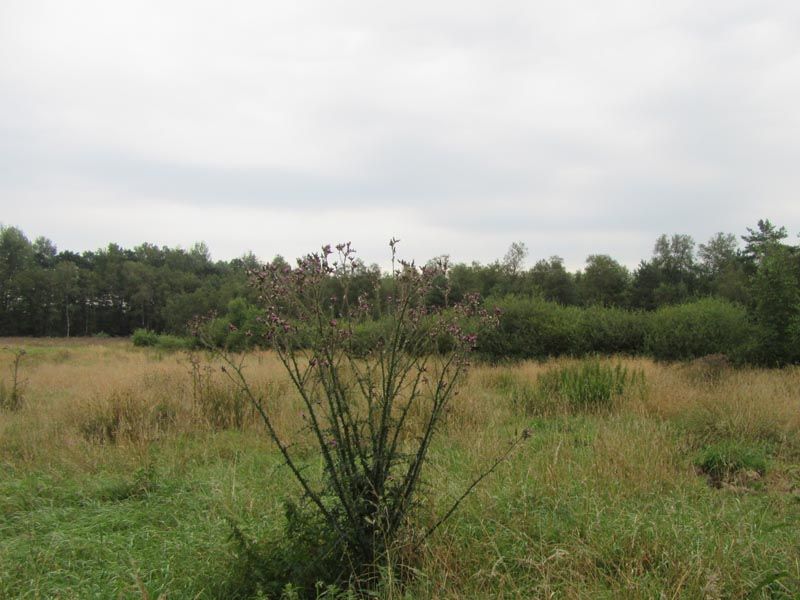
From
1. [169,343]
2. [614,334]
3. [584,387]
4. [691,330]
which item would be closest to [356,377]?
[584,387]

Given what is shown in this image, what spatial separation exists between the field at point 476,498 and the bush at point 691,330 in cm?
1074

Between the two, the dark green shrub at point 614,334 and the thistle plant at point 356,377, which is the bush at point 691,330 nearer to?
the dark green shrub at point 614,334

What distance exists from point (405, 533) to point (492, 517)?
0.84 meters

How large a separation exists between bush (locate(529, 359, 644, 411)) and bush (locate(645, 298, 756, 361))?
933 cm

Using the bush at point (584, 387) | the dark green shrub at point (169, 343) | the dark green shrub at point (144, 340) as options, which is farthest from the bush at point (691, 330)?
the dark green shrub at point (144, 340)

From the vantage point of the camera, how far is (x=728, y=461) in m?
5.13

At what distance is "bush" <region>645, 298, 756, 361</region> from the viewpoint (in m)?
17.6

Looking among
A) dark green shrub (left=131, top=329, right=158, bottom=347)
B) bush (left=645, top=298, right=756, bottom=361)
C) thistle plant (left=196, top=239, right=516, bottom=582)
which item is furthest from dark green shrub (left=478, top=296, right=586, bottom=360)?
dark green shrub (left=131, top=329, right=158, bottom=347)

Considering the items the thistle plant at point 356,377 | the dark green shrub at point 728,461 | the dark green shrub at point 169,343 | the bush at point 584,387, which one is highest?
the thistle plant at point 356,377

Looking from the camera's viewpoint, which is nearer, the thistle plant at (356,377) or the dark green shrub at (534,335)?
the thistle plant at (356,377)

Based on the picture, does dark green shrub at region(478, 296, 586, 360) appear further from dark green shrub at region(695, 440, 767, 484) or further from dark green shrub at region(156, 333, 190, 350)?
dark green shrub at region(156, 333, 190, 350)

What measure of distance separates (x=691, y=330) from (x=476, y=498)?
17386 millimetres

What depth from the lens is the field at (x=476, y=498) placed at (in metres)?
2.85

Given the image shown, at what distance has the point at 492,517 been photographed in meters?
3.56
